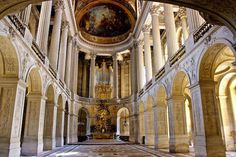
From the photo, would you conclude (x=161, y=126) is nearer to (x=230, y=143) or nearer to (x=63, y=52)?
(x=230, y=143)

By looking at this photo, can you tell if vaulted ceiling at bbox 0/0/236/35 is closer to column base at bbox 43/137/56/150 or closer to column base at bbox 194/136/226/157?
column base at bbox 194/136/226/157

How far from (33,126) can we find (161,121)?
8.28 meters

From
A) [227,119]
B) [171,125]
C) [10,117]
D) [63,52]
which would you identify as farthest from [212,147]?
[63,52]

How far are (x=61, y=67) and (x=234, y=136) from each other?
13871 millimetres

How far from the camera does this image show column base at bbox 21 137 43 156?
10.4 metres

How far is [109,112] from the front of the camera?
2580 centimetres

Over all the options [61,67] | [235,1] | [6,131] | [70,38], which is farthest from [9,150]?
[70,38]

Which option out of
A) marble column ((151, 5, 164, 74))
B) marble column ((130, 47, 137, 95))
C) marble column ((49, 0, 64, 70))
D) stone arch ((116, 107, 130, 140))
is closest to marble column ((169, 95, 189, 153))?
marble column ((151, 5, 164, 74))

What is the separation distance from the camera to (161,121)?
14.5m

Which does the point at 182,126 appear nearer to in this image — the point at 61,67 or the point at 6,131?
the point at 6,131

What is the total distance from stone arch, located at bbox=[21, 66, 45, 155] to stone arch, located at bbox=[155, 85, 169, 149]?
25.2 feet

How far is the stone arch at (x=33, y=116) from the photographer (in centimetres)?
1054

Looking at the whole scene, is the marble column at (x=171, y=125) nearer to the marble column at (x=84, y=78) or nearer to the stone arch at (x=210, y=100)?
the stone arch at (x=210, y=100)

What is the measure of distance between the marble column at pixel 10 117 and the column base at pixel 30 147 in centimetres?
230
